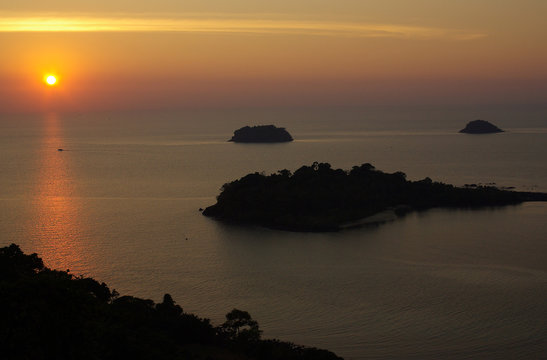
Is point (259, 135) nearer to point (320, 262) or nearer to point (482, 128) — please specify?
point (482, 128)

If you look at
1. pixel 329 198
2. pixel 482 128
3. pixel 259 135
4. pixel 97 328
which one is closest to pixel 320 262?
pixel 329 198

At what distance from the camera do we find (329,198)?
30281 millimetres

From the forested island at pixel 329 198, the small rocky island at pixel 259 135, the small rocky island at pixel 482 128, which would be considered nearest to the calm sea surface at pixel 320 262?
the forested island at pixel 329 198

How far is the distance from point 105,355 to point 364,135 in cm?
8247

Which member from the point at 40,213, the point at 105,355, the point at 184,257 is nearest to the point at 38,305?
the point at 105,355

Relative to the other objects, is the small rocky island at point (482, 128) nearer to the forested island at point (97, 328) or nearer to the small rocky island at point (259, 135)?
the small rocky island at point (259, 135)

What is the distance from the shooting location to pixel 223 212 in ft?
96.9

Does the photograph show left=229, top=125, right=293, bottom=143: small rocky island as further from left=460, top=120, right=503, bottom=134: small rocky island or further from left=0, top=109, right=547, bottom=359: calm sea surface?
left=0, top=109, right=547, bottom=359: calm sea surface

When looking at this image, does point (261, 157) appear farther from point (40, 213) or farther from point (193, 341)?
point (193, 341)

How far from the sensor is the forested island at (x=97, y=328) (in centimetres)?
950

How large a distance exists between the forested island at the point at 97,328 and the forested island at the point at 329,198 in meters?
12.8

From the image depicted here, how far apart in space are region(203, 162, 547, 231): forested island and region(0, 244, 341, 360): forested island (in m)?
12.8

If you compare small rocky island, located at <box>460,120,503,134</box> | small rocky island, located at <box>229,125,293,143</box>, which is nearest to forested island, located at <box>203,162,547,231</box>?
small rocky island, located at <box>229,125,293,143</box>

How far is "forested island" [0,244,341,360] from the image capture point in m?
9.50
